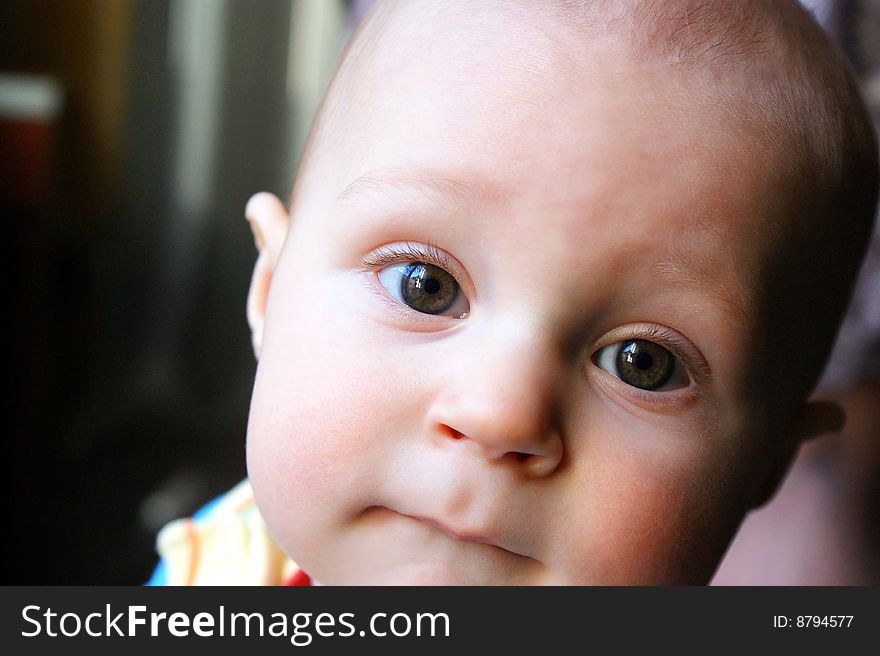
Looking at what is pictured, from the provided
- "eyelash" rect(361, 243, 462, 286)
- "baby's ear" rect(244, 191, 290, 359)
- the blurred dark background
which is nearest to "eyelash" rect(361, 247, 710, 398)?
"eyelash" rect(361, 243, 462, 286)

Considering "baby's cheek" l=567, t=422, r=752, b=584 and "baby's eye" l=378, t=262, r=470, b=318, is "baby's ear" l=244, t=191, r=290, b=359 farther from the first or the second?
"baby's cheek" l=567, t=422, r=752, b=584

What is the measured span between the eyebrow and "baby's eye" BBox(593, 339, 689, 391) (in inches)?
3.5

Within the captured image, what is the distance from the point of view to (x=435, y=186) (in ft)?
1.33

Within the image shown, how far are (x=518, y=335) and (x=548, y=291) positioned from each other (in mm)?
22

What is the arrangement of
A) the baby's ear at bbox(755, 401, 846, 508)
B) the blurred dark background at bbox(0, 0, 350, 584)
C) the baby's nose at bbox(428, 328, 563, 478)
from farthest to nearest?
the blurred dark background at bbox(0, 0, 350, 584), the baby's ear at bbox(755, 401, 846, 508), the baby's nose at bbox(428, 328, 563, 478)

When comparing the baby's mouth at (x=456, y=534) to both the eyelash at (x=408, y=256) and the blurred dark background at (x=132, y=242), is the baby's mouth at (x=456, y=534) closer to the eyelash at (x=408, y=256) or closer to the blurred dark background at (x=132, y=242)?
the eyelash at (x=408, y=256)

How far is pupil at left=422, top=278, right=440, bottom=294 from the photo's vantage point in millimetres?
427

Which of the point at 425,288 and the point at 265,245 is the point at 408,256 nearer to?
the point at 425,288

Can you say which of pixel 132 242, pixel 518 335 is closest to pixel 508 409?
pixel 518 335

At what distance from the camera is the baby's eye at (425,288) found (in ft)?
1.40

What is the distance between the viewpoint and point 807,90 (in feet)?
1.45

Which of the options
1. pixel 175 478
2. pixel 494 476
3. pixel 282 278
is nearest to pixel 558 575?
pixel 494 476

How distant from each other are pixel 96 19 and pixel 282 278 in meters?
0.35

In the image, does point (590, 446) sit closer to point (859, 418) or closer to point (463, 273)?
point (463, 273)
